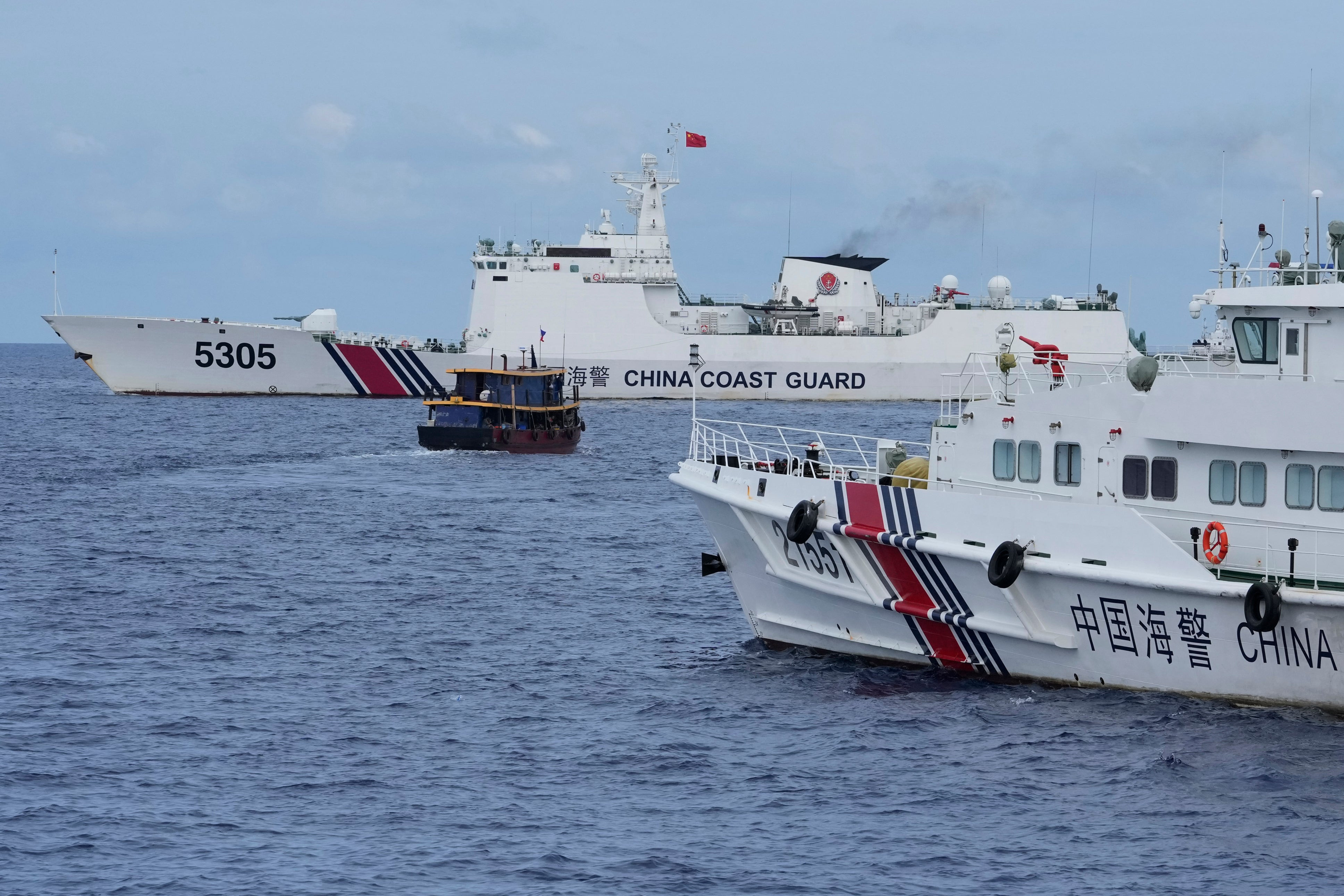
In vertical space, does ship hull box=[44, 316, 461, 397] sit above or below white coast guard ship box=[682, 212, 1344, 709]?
above

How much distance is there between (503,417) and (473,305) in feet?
84.9

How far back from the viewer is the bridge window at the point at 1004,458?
19.5 meters

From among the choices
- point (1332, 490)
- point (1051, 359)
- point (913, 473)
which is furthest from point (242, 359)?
point (1332, 490)

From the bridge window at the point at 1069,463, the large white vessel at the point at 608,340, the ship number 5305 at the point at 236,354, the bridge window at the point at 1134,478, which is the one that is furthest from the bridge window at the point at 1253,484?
the ship number 5305 at the point at 236,354

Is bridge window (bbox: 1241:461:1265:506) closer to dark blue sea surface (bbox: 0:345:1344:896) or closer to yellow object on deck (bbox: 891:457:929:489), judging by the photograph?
dark blue sea surface (bbox: 0:345:1344:896)

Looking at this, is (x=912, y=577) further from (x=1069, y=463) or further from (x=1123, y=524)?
(x=1123, y=524)

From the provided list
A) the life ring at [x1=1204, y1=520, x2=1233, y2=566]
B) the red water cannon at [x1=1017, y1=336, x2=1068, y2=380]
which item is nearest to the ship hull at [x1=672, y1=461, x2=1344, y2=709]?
the life ring at [x1=1204, y1=520, x2=1233, y2=566]

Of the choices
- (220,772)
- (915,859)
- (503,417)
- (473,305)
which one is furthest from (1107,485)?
(473,305)

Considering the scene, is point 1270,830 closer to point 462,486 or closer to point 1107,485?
point 1107,485

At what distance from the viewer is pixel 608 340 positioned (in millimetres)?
74188

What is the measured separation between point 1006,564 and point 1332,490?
3.62m

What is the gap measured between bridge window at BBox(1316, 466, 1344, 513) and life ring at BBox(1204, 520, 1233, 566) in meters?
1.11

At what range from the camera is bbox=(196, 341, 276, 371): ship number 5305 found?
73938mm

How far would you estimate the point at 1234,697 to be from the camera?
682 inches
